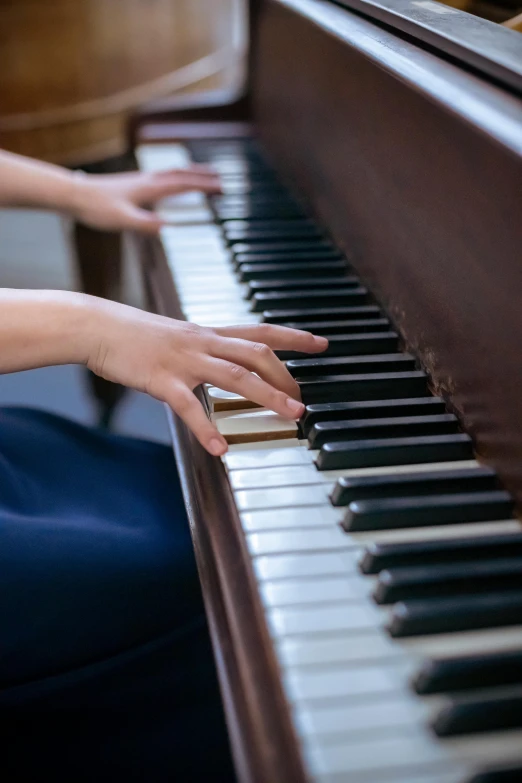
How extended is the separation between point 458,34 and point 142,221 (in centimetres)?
64

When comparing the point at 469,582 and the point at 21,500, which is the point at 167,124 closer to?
the point at 21,500

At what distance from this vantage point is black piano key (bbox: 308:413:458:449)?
756mm

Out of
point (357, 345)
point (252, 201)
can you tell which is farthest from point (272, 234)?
point (357, 345)

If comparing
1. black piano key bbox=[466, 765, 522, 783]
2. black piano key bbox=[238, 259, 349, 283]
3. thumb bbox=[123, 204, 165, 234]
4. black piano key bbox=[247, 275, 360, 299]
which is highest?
thumb bbox=[123, 204, 165, 234]

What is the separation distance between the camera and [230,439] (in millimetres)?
773

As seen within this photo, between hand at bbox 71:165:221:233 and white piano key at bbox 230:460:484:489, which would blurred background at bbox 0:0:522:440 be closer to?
hand at bbox 71:165:221:233

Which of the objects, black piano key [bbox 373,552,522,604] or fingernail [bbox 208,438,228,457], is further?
fingernail [bbox 208,438,228,457]

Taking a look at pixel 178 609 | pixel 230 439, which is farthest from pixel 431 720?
pixel 178 609

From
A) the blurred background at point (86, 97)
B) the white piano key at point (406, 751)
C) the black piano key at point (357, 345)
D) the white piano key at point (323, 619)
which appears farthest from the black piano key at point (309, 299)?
the blurred background at point (86, 97)

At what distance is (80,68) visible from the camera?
256 cm

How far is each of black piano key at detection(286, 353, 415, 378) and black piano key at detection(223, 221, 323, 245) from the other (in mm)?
391

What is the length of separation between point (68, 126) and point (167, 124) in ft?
3.43

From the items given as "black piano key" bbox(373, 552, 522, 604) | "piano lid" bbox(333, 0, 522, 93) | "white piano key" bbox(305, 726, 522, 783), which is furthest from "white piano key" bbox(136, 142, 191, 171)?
"white piano key" bbox(305, 726, 522, 783)

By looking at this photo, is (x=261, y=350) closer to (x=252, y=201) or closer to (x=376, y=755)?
(x=376, y=755)
